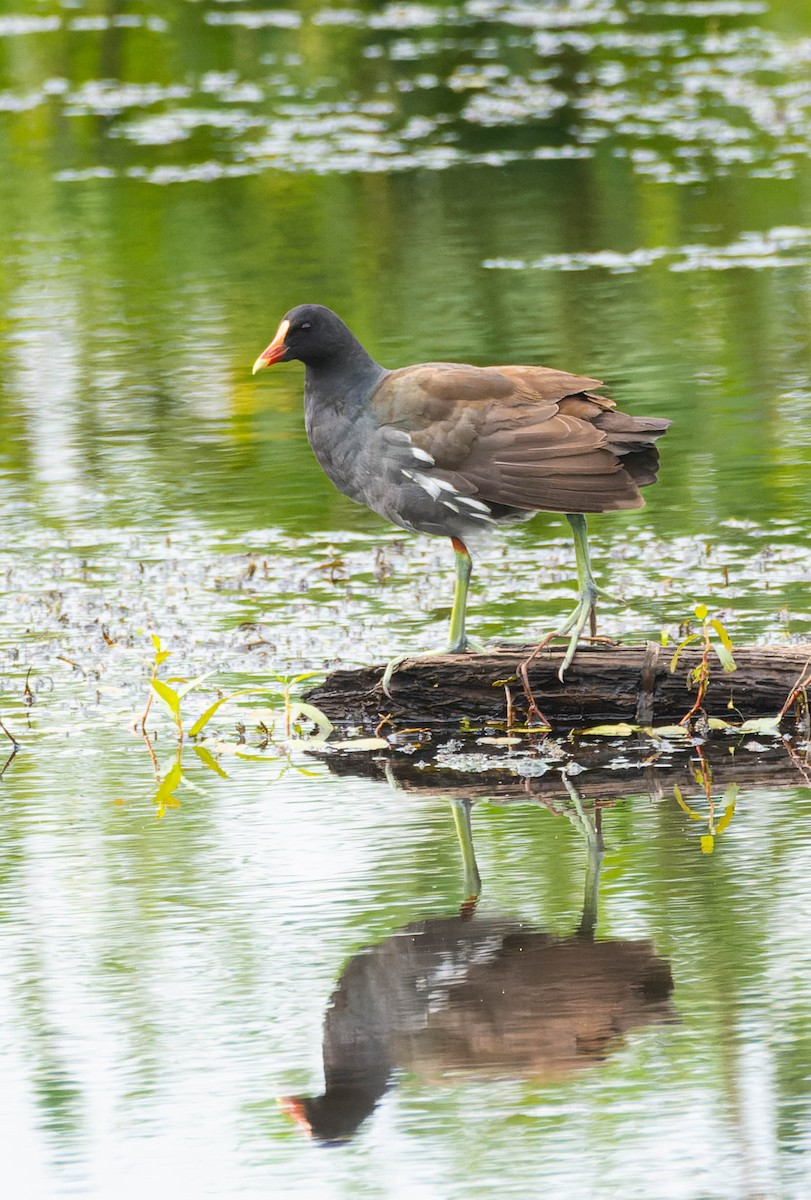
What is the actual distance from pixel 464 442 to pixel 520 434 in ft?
0.55

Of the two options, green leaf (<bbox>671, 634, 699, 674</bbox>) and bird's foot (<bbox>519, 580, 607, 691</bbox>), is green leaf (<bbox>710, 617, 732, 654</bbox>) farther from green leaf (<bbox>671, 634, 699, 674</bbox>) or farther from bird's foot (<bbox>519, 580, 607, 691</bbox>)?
bird's foot (<bbox>519, 580, 607, 691</bbox>)

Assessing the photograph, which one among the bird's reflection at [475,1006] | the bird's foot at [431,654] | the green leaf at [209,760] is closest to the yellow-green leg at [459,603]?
the bird's foot at [431,654]

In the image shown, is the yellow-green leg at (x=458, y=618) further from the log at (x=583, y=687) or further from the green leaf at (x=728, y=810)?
the green leaf at (x=728, y=810)

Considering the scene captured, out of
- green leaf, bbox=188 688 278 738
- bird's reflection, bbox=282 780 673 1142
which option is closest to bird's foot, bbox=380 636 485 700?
green leaf, bbox=188 688 278 738

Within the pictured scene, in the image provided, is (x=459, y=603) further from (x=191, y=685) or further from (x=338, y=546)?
(x=338, y=546)

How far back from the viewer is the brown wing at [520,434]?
6539 mm

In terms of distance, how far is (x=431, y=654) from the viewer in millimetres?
6754

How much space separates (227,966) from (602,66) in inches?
701

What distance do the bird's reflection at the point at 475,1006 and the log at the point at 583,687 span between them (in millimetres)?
1369

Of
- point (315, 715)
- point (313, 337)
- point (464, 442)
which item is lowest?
point (315, 715)

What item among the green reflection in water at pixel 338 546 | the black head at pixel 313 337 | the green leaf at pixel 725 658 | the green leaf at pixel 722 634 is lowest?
the green reflection in water at pixel 338 546

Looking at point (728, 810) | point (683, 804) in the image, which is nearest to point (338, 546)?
point (683, 804)

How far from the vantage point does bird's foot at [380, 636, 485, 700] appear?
6.70 metres

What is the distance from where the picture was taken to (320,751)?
6719mm
